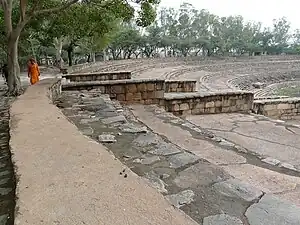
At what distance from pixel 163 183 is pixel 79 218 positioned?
886 mm

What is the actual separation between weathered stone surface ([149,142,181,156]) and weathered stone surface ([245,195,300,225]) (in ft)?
3.67

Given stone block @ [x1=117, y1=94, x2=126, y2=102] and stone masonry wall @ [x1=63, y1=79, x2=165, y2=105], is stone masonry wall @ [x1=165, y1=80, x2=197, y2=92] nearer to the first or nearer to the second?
stone masonry wall @ [x1=63, y1=79, x2=165, y2=105]

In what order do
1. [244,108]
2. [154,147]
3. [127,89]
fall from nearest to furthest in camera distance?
1. [154,147]
2. [127,89]
3. [244,108]

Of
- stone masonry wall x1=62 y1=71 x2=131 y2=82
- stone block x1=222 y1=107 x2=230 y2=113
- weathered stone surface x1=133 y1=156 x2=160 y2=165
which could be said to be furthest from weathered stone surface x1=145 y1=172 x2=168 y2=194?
stone masonry wall x1=62 y1=71 x2=131 y2=82

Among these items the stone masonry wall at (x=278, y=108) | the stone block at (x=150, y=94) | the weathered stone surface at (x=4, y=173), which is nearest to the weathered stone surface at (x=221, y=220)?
the weathered stone surface at (x=4, y=173)

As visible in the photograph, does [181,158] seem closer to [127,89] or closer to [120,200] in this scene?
[120,200]

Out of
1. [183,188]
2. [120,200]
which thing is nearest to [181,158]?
[183,188]

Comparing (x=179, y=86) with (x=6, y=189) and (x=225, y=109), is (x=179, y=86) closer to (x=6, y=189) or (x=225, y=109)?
(x=225, y=109)

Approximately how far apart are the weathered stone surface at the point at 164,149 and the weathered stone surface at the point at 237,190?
80 centimetres

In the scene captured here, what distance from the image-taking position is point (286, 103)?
29.0ft

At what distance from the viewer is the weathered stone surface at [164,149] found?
3188 millimetres

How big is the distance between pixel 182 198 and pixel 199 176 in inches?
16.8

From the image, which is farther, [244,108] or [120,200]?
[244,108]

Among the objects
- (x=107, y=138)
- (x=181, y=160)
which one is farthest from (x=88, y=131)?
(x=181, y=160)
